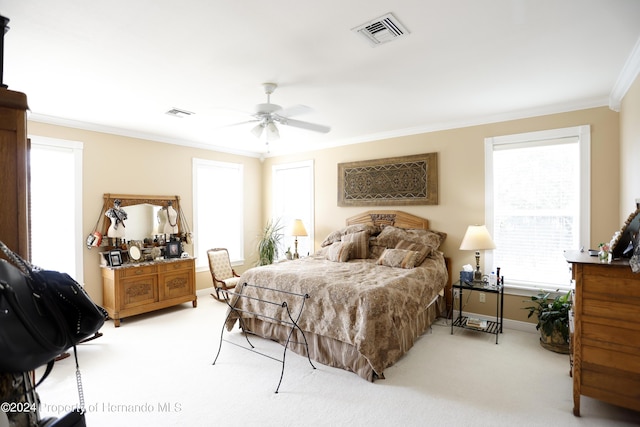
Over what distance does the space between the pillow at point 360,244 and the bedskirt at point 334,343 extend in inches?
45.5

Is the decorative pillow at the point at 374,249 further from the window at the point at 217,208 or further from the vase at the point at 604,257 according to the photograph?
the window at the point at 217,208

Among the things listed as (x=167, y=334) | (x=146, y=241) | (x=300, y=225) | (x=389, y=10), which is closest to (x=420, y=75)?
(x=389, y=10)

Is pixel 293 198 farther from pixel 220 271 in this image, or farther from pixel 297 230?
pixel 220 271

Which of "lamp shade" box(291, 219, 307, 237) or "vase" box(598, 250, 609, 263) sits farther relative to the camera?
"lamp shade" box(291, 219, 307, 237)

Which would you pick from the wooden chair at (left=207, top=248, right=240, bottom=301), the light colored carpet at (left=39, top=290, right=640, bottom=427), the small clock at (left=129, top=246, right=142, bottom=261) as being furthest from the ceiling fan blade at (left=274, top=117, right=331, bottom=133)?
the small clock at (left=129, top=246, right=142, bottom=261)

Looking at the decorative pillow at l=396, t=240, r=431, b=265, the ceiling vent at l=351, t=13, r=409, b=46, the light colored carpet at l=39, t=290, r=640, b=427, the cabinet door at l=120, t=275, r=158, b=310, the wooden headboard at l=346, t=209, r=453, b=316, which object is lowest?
the light colored carpet at l=39, t=290, r=640, b=427

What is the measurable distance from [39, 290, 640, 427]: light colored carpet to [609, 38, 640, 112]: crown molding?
104 inches

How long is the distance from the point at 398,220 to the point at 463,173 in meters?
1.12

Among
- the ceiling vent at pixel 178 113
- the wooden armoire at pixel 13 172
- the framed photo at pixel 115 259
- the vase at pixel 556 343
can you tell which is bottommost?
the vase at pixel 556 343

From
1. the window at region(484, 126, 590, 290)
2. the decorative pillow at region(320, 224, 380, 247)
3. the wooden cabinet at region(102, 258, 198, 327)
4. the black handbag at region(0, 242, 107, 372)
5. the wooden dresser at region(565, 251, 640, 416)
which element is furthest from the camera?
the decorative pillow at region(320, 224, 380, 247)

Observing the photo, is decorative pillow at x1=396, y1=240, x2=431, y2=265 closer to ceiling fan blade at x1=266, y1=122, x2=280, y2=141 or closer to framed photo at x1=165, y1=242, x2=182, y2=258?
ceiling fan blade at x1=266, y1=122, x2=280, y2=141

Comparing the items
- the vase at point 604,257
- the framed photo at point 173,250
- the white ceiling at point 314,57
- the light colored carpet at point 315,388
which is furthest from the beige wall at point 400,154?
the vase at point 604,257

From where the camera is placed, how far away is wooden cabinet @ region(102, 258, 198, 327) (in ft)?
13.9

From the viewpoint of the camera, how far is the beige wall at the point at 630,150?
2.78 m
